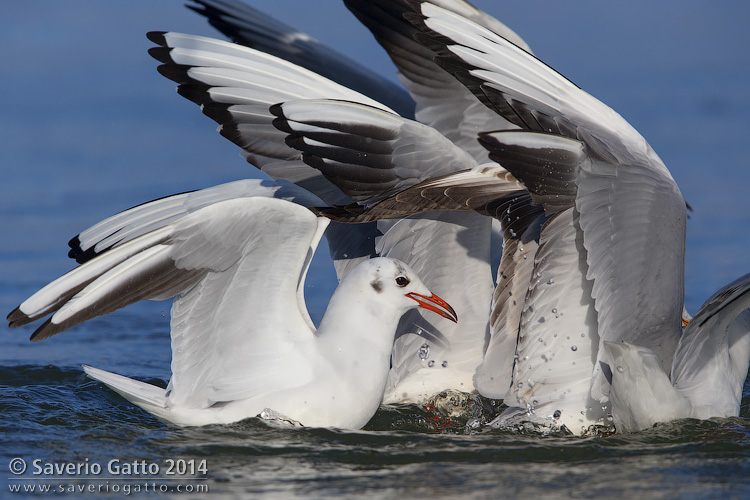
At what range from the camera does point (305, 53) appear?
7191mm

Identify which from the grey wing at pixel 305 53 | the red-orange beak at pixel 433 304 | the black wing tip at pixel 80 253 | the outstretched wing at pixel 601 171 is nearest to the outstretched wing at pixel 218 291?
the black wing tip at pixel 80 253

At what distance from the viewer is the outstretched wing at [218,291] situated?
4395 mm

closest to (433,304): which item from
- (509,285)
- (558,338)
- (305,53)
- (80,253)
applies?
(509,285)

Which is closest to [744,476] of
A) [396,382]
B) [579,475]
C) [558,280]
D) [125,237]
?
[579,475]

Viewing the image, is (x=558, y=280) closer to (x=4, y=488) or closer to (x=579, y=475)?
(x=579, y=475)

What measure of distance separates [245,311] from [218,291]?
0.16m

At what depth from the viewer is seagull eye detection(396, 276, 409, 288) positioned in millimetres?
→ 4938

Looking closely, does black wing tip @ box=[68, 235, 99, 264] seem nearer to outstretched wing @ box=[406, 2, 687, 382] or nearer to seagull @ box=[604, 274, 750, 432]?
outstretched wing @ box=[406, 2, 687, 382]

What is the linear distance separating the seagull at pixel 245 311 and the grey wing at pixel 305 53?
2.47 metres

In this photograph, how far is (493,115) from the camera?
20.9ft

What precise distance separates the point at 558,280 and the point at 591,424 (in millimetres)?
703

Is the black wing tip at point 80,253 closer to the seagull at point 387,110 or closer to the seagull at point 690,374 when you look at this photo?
the seagull at point 387,110

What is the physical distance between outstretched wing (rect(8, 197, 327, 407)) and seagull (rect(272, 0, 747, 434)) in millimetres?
351

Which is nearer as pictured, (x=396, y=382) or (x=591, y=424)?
(x=591, y=424)
